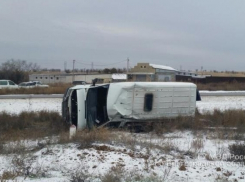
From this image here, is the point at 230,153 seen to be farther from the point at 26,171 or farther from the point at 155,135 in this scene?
the point at 26,171

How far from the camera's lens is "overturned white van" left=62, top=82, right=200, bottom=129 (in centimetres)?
1230

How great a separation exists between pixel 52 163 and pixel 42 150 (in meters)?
1.15

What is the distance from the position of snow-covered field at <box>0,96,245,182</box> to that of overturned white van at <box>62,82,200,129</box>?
310cm

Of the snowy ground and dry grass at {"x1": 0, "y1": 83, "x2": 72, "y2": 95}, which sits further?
dry grass at {"x1": 0, "y1": 83, "x2": 72, "y2": 95}

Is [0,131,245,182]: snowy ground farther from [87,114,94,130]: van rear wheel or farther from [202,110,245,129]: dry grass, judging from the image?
[202,110,245,129]: dry grass

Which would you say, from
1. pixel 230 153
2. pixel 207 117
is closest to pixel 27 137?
pixel 230 153

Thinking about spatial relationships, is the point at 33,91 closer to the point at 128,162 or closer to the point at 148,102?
the point at 148,102

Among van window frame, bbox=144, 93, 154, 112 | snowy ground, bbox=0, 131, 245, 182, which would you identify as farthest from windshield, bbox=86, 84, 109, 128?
snowy ground, bbox=0, 131, 245, 182

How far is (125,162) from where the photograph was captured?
7188 mm

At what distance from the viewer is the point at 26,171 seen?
255 inches

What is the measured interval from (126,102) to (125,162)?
17.2 feet

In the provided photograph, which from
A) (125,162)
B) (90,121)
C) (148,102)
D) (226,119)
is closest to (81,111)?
(90,121)

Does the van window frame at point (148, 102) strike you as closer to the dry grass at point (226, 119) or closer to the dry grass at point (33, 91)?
the dry grass at point (226, 119)

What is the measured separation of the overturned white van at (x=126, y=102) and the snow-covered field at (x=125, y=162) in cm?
310
